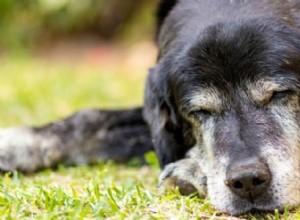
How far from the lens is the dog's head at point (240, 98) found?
3.74 meters

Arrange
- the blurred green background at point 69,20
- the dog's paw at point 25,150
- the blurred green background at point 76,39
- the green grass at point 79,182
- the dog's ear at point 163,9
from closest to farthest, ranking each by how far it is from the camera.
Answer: the green grass at point 79,182 < the dog's paw at point 25,150 < the dog's ear at point 163,9 < the blurred green background at point 76,39 < the blurred green background at point 69,20

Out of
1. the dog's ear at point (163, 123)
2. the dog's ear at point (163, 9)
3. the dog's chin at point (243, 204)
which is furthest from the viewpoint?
the dog's ear at point (163, 9)

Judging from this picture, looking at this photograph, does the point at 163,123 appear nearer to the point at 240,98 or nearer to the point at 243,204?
the point at 240,98

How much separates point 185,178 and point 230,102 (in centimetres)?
52

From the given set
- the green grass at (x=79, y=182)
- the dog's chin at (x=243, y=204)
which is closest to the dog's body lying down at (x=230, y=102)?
the dog's chin at (x=243, y=204)

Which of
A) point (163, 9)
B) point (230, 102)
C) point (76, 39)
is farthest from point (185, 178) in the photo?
point (76, 39)

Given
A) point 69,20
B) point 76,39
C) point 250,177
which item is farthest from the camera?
point 76,39

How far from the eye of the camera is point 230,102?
4.09m

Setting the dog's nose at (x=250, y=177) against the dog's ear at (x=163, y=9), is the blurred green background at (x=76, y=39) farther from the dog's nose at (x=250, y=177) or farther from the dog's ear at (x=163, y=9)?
the dog's nose at (x=250, y=177)

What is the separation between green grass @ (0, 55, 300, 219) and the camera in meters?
3.60

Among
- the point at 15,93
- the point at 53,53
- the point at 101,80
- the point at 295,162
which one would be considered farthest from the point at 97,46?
the point at 295,162

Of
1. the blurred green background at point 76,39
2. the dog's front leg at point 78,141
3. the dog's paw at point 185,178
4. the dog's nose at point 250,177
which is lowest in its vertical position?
the blurred green background at point 76,39

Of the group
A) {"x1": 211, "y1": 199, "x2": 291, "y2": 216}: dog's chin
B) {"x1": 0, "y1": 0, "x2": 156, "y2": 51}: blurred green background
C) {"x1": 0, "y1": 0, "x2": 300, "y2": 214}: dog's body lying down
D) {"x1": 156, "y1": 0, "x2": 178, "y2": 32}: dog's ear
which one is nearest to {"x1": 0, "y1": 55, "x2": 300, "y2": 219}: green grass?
{"x1": 211, "y1": 199, "x2": 291, "y2": 216}: dog's chin

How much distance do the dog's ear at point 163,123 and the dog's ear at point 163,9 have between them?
2.02ft
